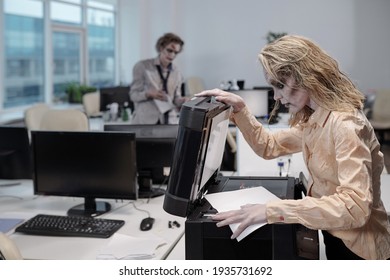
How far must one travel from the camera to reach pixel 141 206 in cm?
216

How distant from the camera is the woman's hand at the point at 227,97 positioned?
1126mm

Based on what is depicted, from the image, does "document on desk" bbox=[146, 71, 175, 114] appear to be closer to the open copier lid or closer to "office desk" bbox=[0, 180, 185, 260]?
"office desk" bbox=[0, 180, 185, 260]

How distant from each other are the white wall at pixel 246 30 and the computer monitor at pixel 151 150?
4952 millimetres

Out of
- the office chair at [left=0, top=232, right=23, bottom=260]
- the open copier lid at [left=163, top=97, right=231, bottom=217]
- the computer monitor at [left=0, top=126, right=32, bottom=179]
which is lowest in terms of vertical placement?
the office chair at [left=0, top=232, right=23, bottom=260]

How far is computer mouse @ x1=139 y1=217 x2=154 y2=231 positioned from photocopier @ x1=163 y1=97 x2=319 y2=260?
0.81 meters

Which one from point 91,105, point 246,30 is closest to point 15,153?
point 91,105

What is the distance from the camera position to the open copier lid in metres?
0.92

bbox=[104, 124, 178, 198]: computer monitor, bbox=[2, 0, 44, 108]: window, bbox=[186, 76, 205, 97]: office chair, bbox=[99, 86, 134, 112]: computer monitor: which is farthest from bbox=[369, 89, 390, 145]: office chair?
bbox=[104, 124, 178, 198]: computer monitor

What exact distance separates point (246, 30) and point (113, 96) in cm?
384

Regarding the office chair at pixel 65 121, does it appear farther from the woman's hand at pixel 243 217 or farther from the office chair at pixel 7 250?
the woman's hand at pixel 243 217

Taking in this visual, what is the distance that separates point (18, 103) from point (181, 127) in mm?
4966

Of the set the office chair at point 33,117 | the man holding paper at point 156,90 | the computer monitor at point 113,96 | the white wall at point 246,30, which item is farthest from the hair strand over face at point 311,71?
the white wall at point 246,30
